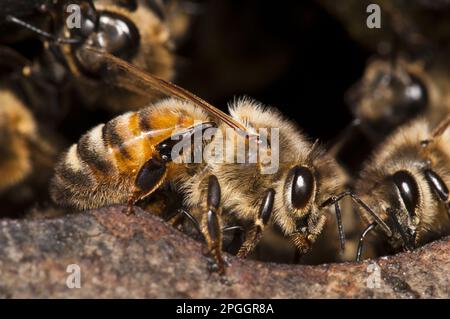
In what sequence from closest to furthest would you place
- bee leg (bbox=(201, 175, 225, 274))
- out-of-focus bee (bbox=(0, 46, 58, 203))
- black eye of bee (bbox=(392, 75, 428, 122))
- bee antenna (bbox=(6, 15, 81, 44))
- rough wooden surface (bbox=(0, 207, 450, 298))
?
rough wooden surface (bbox=(0, 207, 450, 298)) < bee leg (bbox=(201, 175, 225, 274)) < bee antenna (bbox=(6, 15, 81, 44)) < out-of-focus bee (bbox=(0, 46, 58, 203)) < black eye of bee (bbox=(392, 75, 428, 122))

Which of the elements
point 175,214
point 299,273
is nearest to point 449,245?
point 299,273

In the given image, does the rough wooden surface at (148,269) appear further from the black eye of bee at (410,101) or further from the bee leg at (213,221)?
the black eye of bee at (410,101)

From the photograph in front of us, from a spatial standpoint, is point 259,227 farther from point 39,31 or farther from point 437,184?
point 39,31

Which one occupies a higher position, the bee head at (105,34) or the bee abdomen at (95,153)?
the bee head at (105,34)

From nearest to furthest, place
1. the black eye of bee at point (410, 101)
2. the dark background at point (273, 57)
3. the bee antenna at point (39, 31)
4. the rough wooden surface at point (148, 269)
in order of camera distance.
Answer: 1. the rough wooden surface at point (148, 269)
2. the bee antenna at point (39, 31)
3. the black eye of bee at point (410, 101)
4. the dark background at point (273, 57)

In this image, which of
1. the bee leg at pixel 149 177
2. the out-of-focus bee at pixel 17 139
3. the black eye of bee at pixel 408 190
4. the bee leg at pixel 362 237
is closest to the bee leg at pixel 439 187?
the black eye of bee at pixel 408 190

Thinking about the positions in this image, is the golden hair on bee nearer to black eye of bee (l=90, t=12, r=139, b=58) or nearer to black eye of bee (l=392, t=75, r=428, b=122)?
black eye of bee (l=90, t=12, r=139, b=58)

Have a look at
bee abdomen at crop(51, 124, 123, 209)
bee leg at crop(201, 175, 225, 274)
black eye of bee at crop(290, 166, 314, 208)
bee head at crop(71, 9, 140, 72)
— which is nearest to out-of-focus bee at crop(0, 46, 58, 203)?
bee head at crop(71, 9, 140, 72)
